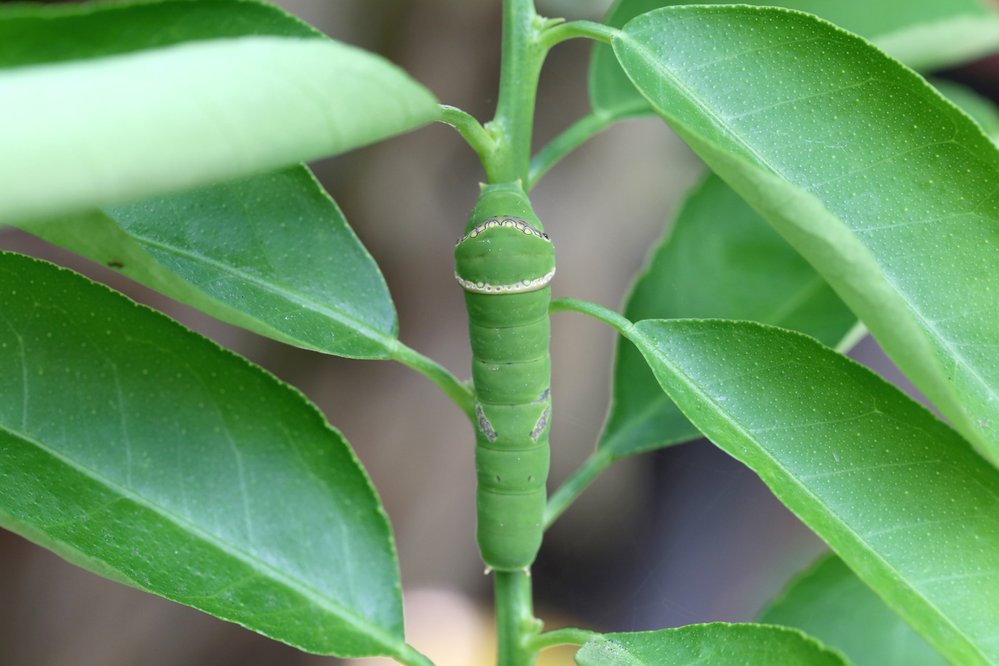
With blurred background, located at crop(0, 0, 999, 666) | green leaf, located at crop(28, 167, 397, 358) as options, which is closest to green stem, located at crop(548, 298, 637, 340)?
Result: green leaf, located at crop(28, 167, 397, 358)

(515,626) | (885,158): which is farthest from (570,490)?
(885,158)

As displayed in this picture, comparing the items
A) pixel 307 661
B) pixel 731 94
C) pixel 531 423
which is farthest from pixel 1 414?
pixel 307 661

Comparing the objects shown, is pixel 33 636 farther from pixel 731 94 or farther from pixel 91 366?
pixel 731 94

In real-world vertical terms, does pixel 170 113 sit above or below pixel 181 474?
above

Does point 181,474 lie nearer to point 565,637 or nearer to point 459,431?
point 565,637

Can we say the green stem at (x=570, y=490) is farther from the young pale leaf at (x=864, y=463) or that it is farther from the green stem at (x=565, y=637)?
the young pale leaf at (x=864, y=463)

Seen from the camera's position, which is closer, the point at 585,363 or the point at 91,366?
the point at 91,366

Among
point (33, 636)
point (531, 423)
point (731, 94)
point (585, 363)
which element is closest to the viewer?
point (731, 94)
